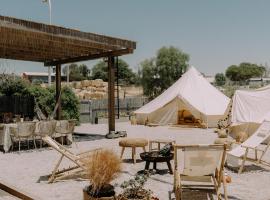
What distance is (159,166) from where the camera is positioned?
341 inches

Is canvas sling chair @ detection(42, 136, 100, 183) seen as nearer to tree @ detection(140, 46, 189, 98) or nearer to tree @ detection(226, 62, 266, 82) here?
tree @ detection(140, 46, 189, 98)

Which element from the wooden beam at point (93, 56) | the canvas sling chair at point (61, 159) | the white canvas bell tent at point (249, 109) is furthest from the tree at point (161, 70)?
the canvas sling chair at point (61, 159)

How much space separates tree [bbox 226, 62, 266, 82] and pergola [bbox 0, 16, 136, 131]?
89.3m

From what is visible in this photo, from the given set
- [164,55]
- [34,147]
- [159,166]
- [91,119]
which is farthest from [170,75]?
[159,166]

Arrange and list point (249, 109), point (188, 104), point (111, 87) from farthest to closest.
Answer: point (188, 104), point (111, 87), point (249, 109)

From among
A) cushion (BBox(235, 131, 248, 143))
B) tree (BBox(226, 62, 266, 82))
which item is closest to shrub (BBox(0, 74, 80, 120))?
cushion (BBox(235, 131, 248, 143))

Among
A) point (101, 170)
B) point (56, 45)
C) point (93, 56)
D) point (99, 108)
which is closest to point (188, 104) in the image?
point (93, 56)

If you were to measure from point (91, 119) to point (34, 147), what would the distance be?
11.1 metres

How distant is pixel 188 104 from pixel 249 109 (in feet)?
17.4

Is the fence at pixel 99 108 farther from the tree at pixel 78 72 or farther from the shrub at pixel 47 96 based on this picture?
the tree at pixel 78 72

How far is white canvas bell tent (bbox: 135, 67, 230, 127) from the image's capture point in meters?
18.9

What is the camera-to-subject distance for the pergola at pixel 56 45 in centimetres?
1070

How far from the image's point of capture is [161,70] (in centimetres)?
4406

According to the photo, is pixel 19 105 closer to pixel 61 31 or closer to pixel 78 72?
pixel 61 31
